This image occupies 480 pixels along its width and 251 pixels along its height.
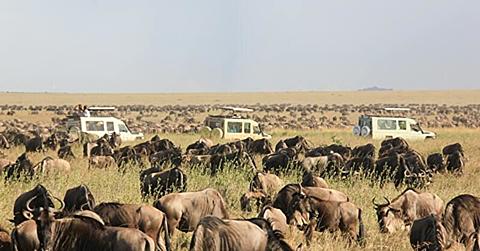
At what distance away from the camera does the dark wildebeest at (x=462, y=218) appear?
10008 millimetres

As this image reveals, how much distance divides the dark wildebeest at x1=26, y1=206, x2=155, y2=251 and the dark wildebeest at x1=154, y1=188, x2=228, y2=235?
7.51 feet

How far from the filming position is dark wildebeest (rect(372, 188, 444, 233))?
36.0 feet

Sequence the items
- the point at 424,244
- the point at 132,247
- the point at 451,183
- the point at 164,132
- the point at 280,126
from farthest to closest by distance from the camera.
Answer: the point at 280,126 < the point at 164,132 < the point at 451,183 < the point at 424,244 < the point at 132,247

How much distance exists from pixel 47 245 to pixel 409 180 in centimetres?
1053

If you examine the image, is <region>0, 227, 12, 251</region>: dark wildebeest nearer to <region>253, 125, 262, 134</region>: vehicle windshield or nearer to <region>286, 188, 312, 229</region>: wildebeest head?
<region>286, 188, 312, 229</region>: wildebeest head

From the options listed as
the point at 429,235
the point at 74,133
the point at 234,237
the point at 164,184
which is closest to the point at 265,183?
the point at 164,184

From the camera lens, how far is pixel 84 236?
784 cm

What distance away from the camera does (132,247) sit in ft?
25.0

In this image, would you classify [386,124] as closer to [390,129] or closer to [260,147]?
[390,129]

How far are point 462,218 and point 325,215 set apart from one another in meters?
2.02

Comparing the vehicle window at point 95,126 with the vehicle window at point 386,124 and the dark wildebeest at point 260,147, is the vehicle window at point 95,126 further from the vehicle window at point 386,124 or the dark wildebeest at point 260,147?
the vehicle window at point 386,124

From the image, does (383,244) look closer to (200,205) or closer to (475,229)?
(475,229)

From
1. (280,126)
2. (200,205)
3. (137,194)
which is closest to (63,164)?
(137,194)

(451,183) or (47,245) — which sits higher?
(47,245)
